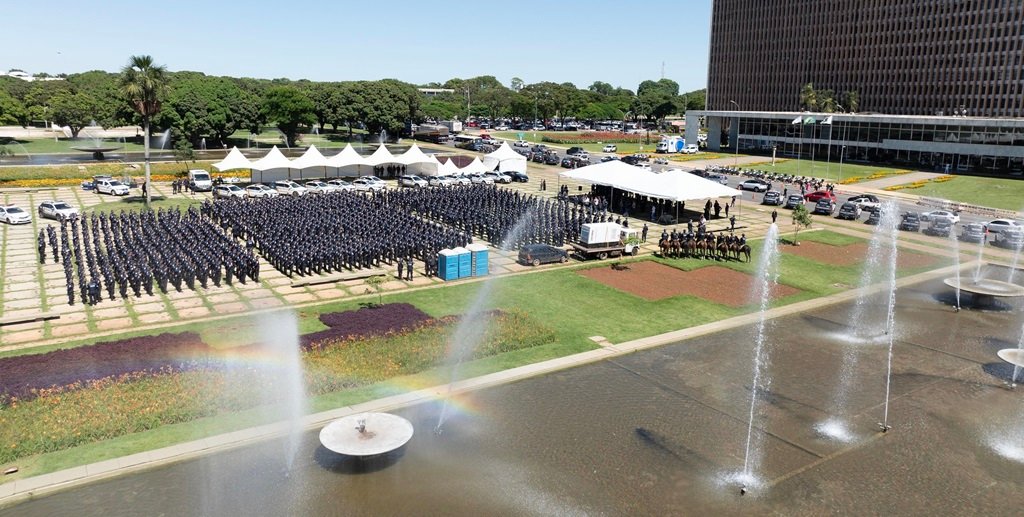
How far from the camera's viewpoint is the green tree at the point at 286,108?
98.1 m

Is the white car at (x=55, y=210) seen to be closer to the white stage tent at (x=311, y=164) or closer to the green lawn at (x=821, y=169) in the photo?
the white stage tent at (x=311, y=164)

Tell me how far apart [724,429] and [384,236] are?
73.1 ft

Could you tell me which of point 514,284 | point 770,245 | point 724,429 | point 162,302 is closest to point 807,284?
point 770,245

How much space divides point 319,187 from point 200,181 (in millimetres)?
9992

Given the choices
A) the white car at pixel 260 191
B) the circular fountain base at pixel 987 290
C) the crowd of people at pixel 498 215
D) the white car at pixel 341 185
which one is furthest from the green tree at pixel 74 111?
the circular fountain base at pixel 987 290

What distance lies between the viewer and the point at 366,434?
15953mm

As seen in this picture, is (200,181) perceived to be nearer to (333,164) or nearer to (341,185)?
(333,164)

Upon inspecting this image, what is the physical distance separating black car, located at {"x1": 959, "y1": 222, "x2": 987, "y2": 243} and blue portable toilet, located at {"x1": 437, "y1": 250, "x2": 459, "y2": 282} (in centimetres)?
3205

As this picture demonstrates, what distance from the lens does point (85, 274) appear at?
30422 mm

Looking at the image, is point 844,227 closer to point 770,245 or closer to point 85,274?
point 770,245

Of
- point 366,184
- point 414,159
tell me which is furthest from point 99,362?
point 414,159

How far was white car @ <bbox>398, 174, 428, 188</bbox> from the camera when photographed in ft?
195

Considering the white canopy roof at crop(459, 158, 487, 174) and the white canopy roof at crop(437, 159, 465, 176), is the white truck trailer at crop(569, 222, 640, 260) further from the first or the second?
the white canopy roof at crop(459, 158, 487, 174)

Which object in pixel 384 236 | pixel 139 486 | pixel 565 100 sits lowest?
pixel 139 486
